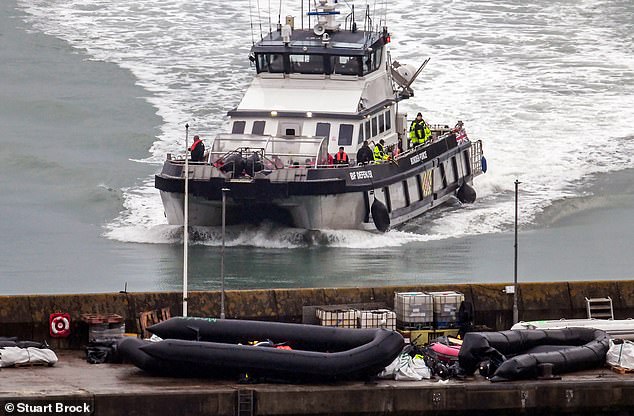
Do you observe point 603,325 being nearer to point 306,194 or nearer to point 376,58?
point 306,194

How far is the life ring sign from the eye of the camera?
2161 cm

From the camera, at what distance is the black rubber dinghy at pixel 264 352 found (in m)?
19.7

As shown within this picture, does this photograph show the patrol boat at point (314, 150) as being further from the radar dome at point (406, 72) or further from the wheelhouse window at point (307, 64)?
the radar dome at point (406, 72)

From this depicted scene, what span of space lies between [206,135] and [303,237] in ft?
26.8

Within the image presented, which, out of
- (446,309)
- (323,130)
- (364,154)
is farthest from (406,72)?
(446,309)

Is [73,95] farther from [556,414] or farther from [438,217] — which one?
[556,414]

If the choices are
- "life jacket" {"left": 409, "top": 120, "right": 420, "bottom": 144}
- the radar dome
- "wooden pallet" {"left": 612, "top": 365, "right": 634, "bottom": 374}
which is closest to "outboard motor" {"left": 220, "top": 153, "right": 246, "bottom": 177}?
"life jacket" {"left": 409, "top": 120, "right": 420, "bottom": 144}

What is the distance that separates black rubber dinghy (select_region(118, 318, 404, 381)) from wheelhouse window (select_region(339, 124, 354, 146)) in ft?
68.3

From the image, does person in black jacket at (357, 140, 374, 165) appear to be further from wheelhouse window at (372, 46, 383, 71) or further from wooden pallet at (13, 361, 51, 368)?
wooden pallet at (13, 361, 51, 368)

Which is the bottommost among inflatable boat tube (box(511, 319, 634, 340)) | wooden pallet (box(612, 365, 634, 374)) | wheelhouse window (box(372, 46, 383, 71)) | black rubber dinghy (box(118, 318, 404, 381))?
wheelhouse window (box(372, 46, 383, 71))

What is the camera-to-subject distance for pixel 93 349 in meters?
21.1

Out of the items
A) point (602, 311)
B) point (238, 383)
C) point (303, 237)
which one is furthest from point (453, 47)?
point (238, 383)

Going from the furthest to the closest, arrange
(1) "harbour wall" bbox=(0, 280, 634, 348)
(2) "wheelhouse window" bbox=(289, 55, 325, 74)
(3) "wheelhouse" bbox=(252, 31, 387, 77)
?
(2) "wheelhouse window" bbox=(289, 55, 325, 74)
(3) "wheelhouse" bbox=(252, 31, 387, 77)
(1) "harbour wall" bbox=(0, 280, 634, 348)

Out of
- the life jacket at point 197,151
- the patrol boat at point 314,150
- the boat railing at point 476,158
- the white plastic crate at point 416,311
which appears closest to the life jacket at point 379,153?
the patrol boat at point 314,150
